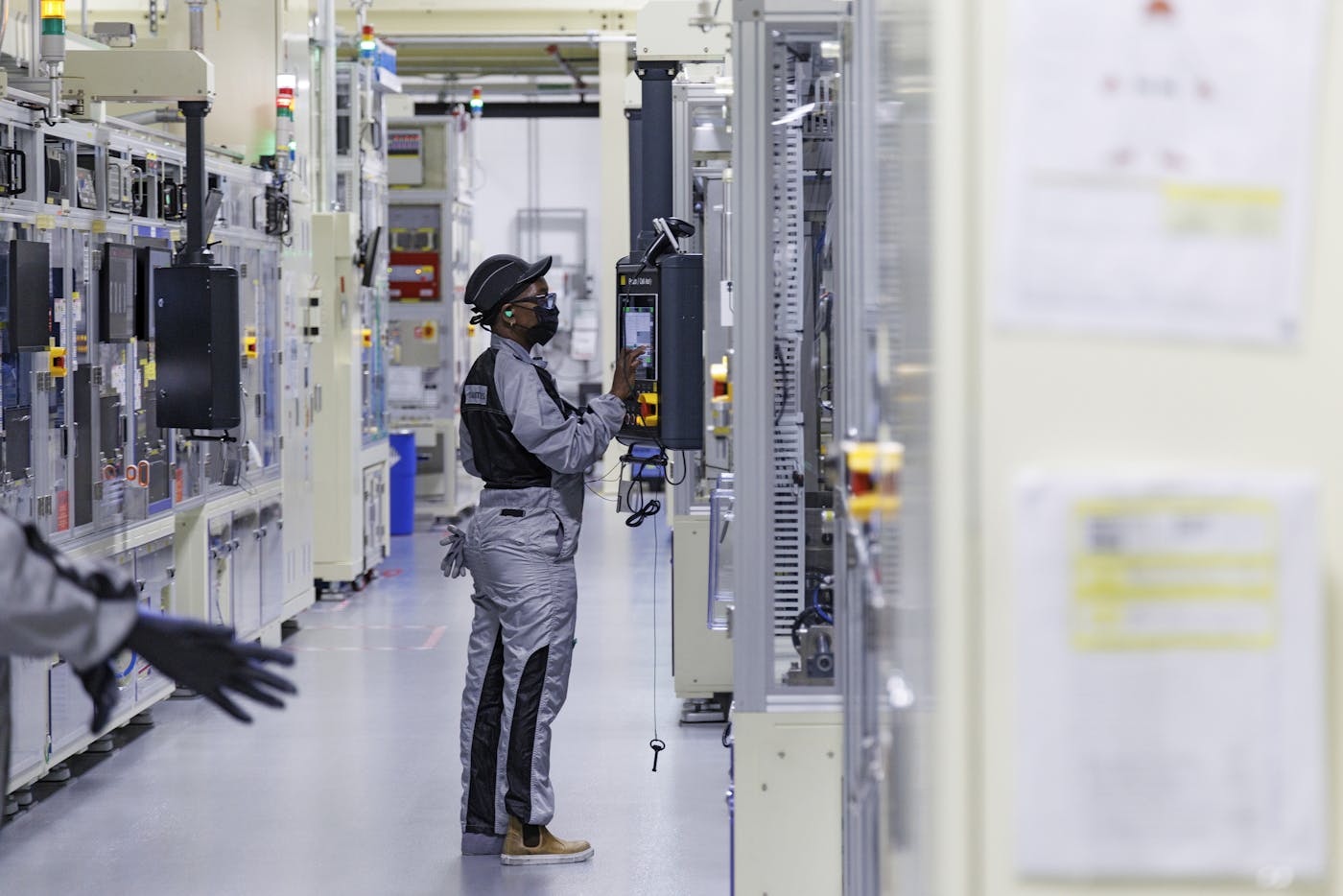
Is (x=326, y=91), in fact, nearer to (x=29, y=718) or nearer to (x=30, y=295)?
(x=30, y=295)

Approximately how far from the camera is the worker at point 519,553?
15.6 ft

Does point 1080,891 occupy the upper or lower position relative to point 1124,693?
lower

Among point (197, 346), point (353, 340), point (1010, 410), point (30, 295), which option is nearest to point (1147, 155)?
point (1010, 410)

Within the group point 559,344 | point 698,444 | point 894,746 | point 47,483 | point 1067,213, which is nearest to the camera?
point 1067,213

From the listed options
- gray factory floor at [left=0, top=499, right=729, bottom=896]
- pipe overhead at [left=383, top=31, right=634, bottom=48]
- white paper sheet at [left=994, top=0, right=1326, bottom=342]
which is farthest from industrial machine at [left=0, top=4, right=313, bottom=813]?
pipe overhead at [left=383, top=31, right=634, bottom=48]

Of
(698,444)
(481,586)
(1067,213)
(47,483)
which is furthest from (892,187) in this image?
(47,483)

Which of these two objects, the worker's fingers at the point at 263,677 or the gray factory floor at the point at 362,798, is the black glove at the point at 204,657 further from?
the gray factory floor at the point at 362,798

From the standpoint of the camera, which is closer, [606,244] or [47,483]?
[47,483]

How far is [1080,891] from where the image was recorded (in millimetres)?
1509

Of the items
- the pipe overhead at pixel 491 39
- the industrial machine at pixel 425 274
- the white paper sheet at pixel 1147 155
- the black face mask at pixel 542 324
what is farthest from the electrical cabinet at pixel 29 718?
the pipe overhead at pixel 491 39

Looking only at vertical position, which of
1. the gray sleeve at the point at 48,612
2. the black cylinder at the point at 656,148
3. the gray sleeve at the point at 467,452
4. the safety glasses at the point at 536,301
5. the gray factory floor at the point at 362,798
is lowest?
the gray factory floor at the point at 362,798

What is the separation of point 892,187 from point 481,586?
3.19 meters

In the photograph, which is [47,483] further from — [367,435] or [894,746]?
[367,435]

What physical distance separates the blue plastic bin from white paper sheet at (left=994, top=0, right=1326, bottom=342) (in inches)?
412
